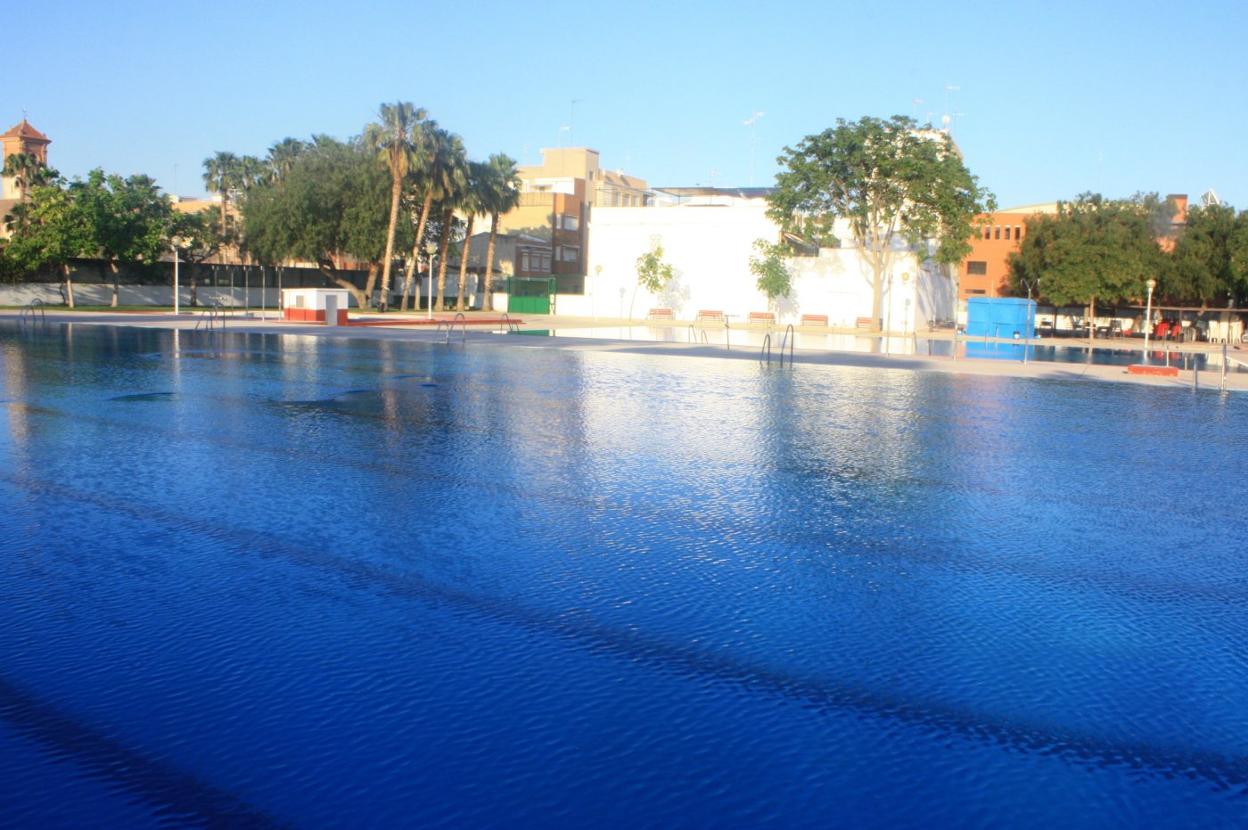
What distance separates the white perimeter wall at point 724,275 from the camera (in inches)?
2606

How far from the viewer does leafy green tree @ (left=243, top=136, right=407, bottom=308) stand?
68188 mm

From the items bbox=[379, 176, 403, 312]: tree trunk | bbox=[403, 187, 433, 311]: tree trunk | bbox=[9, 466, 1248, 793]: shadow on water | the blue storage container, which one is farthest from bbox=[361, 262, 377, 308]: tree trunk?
bbox=[9, 466, 1248, 793]: shadow on water

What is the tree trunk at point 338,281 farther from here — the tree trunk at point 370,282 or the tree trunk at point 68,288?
the tree trunk at point 68,288

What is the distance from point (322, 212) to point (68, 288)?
1544 centimetres

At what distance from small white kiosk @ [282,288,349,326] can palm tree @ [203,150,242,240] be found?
3991 cm

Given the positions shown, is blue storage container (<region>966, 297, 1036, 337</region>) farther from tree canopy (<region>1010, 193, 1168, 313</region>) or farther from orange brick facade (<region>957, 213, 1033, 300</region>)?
orange brick facade (<region>957, 213, 1033, 300</region>)

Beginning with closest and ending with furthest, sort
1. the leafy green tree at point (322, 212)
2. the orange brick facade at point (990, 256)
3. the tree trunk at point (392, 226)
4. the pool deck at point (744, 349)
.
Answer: the pool deck at point (744, 349) → the tree trunk at point (392, 226) → the leafy green tree at point (322, 212) → the orange brick facade at point (990, 256)

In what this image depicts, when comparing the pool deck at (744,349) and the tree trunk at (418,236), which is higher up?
the tree trunk at (418,236)

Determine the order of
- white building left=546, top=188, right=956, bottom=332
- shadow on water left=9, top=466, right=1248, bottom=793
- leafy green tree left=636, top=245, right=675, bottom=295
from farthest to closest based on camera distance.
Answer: leafy green tree left=636, top=245, right=675, bottom=295, white building left=546, top=188, right=956, bottom=332, shadow on water left=9, top=466, right=1248, bottom=793

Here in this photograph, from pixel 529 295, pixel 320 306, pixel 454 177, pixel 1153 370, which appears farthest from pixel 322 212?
pixel 1153 370

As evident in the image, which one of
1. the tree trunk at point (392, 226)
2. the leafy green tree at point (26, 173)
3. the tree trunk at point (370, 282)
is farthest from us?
the tree trunk at point (370, 282)

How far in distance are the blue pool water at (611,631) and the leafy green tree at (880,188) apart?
43.5 meters

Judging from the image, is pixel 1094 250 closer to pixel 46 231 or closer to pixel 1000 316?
pixel 1000 316

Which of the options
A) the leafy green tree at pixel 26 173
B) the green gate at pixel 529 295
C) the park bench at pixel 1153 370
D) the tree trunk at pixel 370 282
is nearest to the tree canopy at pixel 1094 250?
the park bench at pixel 1153 370
